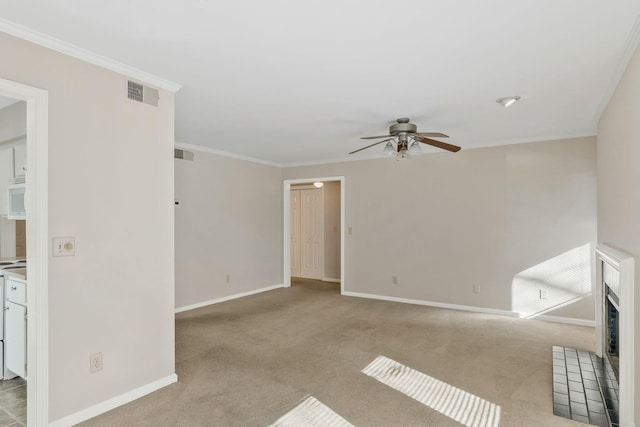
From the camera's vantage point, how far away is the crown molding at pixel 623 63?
2.02 metres

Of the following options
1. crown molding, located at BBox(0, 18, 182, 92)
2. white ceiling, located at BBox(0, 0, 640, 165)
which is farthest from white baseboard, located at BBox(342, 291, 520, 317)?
→ crown molding, located at BBox(0, 18, 182, 92)

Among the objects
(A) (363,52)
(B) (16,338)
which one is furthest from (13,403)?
(A) (363,52)

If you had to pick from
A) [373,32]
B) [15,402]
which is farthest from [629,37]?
[15,402]

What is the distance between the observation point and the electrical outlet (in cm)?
232

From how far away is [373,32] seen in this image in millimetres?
2027

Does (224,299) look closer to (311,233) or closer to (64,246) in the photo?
(311,233)

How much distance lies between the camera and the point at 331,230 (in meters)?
7.67

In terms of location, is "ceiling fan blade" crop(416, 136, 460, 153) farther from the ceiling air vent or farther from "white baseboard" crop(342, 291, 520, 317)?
"white baseboard" crop(342, 291, 520, 317)

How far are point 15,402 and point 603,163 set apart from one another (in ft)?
17.6

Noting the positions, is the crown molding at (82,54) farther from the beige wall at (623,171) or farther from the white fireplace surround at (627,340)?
the white fireplace surround at (627,340)

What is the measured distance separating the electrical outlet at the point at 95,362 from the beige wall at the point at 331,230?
5550 millimetres

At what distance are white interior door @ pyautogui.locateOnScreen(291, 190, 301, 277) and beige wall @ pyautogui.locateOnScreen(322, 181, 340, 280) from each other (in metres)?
0.79

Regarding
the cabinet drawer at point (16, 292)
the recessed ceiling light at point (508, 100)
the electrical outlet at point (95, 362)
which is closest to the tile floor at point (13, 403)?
the electrical outlet at point (95, 362)

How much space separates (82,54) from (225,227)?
3645 mm
